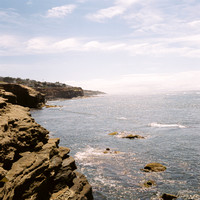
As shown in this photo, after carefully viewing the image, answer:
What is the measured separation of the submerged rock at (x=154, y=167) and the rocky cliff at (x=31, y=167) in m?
11.7

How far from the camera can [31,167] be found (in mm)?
14008

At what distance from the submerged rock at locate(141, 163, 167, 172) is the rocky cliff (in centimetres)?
1172

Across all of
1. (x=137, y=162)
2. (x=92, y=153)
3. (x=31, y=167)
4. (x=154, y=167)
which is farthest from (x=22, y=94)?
(x=31, y=167)

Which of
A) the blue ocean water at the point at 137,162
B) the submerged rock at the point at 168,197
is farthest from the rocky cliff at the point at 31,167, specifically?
the submerged rock at the point at 168,197

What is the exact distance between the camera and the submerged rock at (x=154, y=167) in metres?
26.3

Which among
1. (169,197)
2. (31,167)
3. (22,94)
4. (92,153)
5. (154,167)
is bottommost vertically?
(92,153)

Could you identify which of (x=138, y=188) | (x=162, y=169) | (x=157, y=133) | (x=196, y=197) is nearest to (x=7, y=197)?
(x=138, y=188)

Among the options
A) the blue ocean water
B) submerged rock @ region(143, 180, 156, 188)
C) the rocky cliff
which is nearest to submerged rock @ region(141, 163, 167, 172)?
the blue ocean water

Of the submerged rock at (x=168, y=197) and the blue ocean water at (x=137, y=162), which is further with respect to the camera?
the blue ocean water at (x=137, y=162)

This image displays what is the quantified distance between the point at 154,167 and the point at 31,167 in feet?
64.4

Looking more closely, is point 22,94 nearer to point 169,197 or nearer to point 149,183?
point 149,183

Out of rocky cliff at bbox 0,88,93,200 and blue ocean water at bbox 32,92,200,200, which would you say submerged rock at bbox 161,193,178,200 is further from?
rocky cliff at bbox 0,88,93,200

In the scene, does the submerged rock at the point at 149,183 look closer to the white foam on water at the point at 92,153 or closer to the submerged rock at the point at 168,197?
the submerged rock at the point at 168,197

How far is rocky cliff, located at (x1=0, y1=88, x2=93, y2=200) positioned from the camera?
41.5 ft
